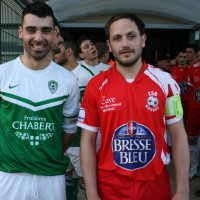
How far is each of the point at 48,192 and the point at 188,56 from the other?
539 cm

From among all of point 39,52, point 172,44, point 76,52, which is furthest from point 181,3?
point 39,52

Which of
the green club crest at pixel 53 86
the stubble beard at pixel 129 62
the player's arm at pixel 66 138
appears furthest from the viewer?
the player's arm at pixel 66 138

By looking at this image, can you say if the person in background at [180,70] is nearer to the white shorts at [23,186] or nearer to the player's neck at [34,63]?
the player's neck at [34,63]

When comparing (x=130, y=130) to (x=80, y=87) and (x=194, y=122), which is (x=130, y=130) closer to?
(x=80, y=87)

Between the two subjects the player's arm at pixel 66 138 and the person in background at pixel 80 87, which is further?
the person in background at pixel 80 87

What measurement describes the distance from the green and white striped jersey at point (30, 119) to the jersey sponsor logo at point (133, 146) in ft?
1.57

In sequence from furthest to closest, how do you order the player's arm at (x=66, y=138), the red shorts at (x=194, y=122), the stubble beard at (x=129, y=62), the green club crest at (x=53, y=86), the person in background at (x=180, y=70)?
the person in background at (x=180, y=70), the red shorts at (x=194, y=122), the player's arm at (x=66, y=138), the green club crest at (x=53, y=86), the stubble beard at (x=129, y=62)

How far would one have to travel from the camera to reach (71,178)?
4207mm

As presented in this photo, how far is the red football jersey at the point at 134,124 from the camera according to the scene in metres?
2.22

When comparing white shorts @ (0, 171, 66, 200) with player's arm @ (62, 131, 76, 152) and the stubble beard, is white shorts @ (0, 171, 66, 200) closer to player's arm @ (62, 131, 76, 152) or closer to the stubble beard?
player's arm @ (62, 131, 76, 152)

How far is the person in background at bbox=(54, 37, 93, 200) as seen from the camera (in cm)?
409

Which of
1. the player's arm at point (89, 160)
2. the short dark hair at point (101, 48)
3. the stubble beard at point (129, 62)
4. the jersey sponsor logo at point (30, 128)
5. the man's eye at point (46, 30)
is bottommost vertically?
the player's arm at point (89, 160)

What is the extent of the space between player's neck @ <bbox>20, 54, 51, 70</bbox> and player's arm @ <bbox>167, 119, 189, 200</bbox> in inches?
38.3

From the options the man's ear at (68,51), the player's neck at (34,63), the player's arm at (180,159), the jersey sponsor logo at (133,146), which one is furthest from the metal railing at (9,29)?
the player's arm at (180,159)
